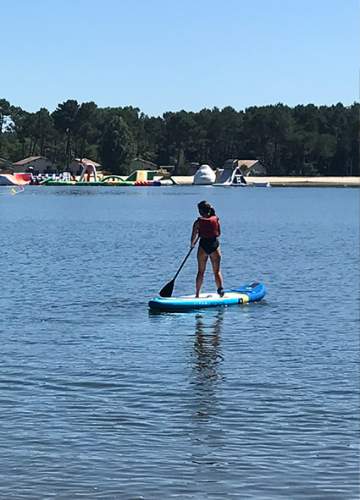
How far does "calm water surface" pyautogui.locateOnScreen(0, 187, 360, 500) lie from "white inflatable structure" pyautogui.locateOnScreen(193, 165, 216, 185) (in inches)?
6274

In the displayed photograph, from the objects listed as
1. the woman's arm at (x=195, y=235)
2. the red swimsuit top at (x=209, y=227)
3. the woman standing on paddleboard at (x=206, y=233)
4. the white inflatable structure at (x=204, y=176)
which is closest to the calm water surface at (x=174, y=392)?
the woman standing on paddleboard at (x=206, y=233)

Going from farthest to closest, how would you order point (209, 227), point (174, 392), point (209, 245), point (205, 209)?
point (209, 245) < point (209, 227) < point (205, 209) < point (174, 392)

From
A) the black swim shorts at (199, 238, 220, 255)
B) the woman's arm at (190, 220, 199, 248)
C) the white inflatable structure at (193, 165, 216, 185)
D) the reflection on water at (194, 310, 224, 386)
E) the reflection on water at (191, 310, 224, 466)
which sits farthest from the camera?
the white inflatable structure at (193, 165, 216, 185)

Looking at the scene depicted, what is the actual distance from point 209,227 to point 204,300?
5.01 feet

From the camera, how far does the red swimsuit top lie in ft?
74.5

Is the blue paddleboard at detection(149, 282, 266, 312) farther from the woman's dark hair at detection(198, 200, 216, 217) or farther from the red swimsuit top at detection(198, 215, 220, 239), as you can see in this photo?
the woman's dark hair at detection(198, 200, 216, 217)

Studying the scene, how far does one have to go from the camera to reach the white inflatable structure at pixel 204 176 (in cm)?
19150

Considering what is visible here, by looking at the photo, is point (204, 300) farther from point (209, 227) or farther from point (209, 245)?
point (209, 227)

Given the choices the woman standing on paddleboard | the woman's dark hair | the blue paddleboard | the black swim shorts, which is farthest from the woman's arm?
the blue paddleboard

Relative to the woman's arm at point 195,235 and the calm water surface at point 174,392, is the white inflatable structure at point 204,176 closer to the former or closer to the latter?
the calm water surface at point 174,392

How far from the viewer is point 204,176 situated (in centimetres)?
19225

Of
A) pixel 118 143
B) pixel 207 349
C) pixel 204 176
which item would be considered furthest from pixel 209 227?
pixel 118 143

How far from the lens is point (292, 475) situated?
1135 centimetres

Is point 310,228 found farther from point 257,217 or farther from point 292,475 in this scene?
point 292,475
